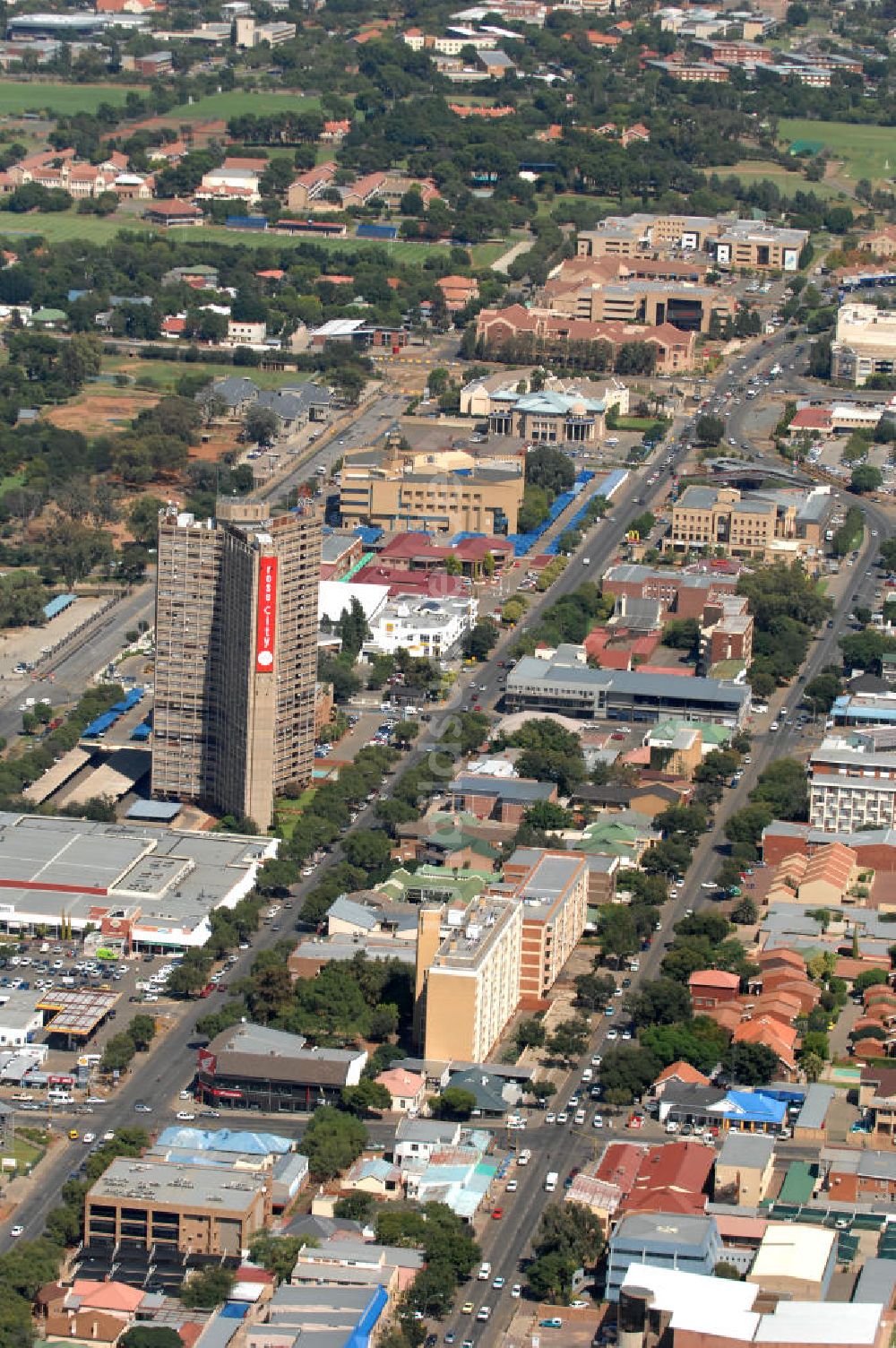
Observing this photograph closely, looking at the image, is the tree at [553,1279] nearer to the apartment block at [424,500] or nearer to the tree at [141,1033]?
the tree at [141,1033]

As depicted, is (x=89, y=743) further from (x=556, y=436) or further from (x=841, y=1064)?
(x=556, y=436)

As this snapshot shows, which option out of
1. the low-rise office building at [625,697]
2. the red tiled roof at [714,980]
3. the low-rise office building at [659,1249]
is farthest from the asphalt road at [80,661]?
the low-rise office building at [659,1249]

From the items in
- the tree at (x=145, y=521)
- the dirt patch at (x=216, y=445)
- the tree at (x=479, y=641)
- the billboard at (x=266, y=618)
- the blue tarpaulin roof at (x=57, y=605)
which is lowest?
→ the dirt patch at (x=216, y=445)

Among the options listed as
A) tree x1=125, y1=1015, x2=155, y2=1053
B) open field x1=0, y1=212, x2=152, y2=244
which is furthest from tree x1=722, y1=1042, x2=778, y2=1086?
open field x1=0, y1=212, x2=152, y2=244

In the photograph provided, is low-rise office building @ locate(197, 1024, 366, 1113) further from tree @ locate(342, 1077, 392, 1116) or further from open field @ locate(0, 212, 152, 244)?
open field @ locate(0, 212, 152, 244)

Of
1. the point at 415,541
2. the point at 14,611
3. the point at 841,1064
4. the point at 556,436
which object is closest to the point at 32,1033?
the point at 841,1064

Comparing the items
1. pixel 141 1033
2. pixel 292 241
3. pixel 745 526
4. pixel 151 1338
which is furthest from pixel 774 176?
pixel 151 1338
